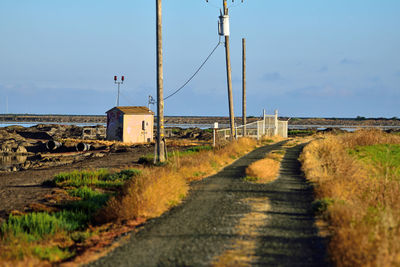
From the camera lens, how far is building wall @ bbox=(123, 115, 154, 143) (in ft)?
137

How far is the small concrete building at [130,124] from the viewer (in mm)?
41469

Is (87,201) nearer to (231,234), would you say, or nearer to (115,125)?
(231,234)

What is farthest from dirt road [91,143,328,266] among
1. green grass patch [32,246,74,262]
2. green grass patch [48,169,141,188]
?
green grass patch [48,169,141,188]

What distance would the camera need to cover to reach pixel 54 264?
26.5ft

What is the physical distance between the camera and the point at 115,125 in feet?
142

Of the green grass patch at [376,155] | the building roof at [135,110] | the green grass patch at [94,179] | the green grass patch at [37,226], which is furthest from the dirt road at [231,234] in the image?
the building roof at [135,110]

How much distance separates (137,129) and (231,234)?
113 feet

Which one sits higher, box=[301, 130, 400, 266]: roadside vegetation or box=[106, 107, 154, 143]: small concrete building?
box=[106, 107, 154, 143]: small concrete building

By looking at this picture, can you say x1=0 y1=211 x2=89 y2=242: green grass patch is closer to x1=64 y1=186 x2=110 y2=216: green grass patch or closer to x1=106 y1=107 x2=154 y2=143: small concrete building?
x1=64 y1=186 x2=110 y2=216: green grass patch

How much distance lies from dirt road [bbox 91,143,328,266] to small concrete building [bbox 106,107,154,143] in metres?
27.7

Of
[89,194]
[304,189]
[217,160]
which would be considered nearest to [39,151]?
[217,160]

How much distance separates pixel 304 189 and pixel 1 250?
9.70 m

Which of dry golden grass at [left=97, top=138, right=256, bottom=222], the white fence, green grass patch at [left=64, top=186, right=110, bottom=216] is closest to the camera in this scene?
dry golden grass at [left=97, top=138, right=256, bottom=222]

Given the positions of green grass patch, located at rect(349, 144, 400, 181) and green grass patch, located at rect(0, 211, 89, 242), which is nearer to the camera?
green grass patch, located at rect(0, 211, 89, 242)
